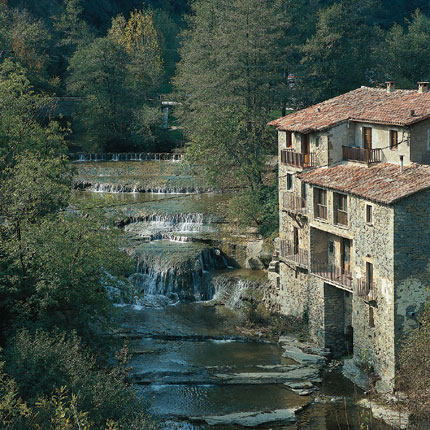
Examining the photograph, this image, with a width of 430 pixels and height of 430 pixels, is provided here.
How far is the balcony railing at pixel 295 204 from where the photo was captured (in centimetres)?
4675

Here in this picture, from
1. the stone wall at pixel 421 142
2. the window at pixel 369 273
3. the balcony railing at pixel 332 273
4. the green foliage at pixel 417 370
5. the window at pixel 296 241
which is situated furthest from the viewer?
the window at pixel 296 241

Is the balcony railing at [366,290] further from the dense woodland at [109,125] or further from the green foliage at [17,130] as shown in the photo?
the green foliage at [17,130]

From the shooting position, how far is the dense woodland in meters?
33.5

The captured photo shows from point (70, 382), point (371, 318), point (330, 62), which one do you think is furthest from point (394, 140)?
point (330, 62)

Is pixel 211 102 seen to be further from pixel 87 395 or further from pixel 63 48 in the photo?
pixel 63 48

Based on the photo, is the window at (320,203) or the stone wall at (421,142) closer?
the stone wall at (421,142)

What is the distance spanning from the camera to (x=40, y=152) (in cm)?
5303

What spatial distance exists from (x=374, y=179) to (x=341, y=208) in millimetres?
2741

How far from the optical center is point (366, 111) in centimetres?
4484

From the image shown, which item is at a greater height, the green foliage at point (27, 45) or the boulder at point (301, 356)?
the green foliage at point (27, 45)

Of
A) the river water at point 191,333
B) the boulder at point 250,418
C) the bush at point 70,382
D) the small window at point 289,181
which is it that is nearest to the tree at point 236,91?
the river water at point 191,333

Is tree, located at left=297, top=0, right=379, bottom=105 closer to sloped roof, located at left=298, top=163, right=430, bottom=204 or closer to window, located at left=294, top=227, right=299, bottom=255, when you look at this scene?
window, located at left=294, top=227, right=299, bottom=255

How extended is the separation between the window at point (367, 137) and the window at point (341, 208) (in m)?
3.30

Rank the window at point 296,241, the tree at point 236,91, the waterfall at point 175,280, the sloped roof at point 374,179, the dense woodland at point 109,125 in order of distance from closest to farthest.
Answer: the dense woodland at point 109,125 < the sloped roof at point 374,179 < the window at point 296,241 < the waterfall at point 175,280 < the tree at point 236,91
